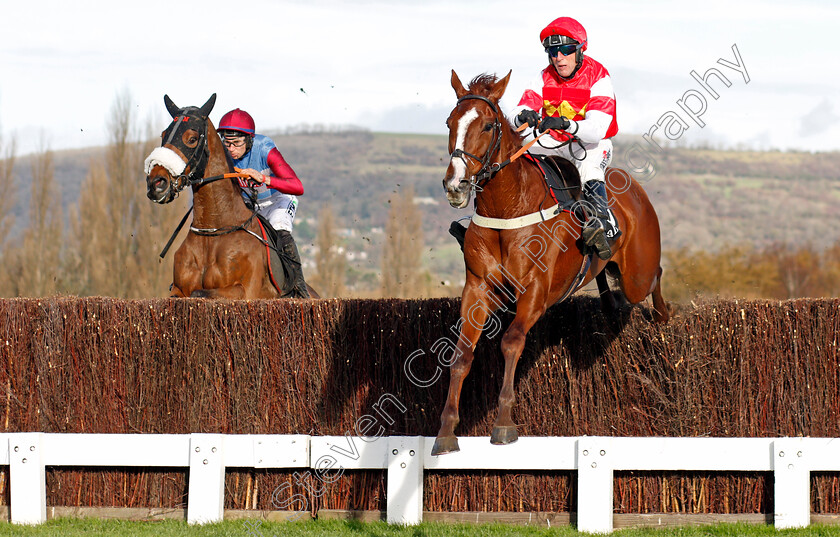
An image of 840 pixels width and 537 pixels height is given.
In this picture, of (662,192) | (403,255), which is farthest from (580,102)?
(662,192)

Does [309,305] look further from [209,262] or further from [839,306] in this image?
[839,306]

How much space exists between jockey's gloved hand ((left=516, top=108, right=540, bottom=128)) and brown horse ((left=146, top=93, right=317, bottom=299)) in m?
2.80

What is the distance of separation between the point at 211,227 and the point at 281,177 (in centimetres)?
86

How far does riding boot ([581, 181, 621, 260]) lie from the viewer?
18.3 feet

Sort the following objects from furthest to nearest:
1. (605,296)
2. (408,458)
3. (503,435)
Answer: (605,296), (408,458), (503,435)

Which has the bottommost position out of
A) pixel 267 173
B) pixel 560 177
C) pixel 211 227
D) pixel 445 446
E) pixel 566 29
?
pixel 445 446

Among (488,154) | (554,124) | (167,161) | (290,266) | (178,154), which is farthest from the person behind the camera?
(290,266)

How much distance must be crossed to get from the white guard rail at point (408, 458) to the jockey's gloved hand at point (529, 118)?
186 centimetres

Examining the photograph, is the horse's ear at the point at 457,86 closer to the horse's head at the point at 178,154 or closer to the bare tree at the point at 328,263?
the horse's head at the point at 178,154

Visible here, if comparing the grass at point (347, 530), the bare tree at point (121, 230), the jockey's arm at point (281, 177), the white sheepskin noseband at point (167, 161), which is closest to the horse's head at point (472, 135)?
the grass at point (347, 530)

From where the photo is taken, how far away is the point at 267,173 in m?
8.26

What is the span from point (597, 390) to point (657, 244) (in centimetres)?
138

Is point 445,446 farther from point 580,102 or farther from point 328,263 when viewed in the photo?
point 328,263

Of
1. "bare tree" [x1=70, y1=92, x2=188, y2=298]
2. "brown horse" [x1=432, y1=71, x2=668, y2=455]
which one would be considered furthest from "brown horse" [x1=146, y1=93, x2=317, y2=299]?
"bare tree" [x1=70, y1=92, x2=188, y2=298]
